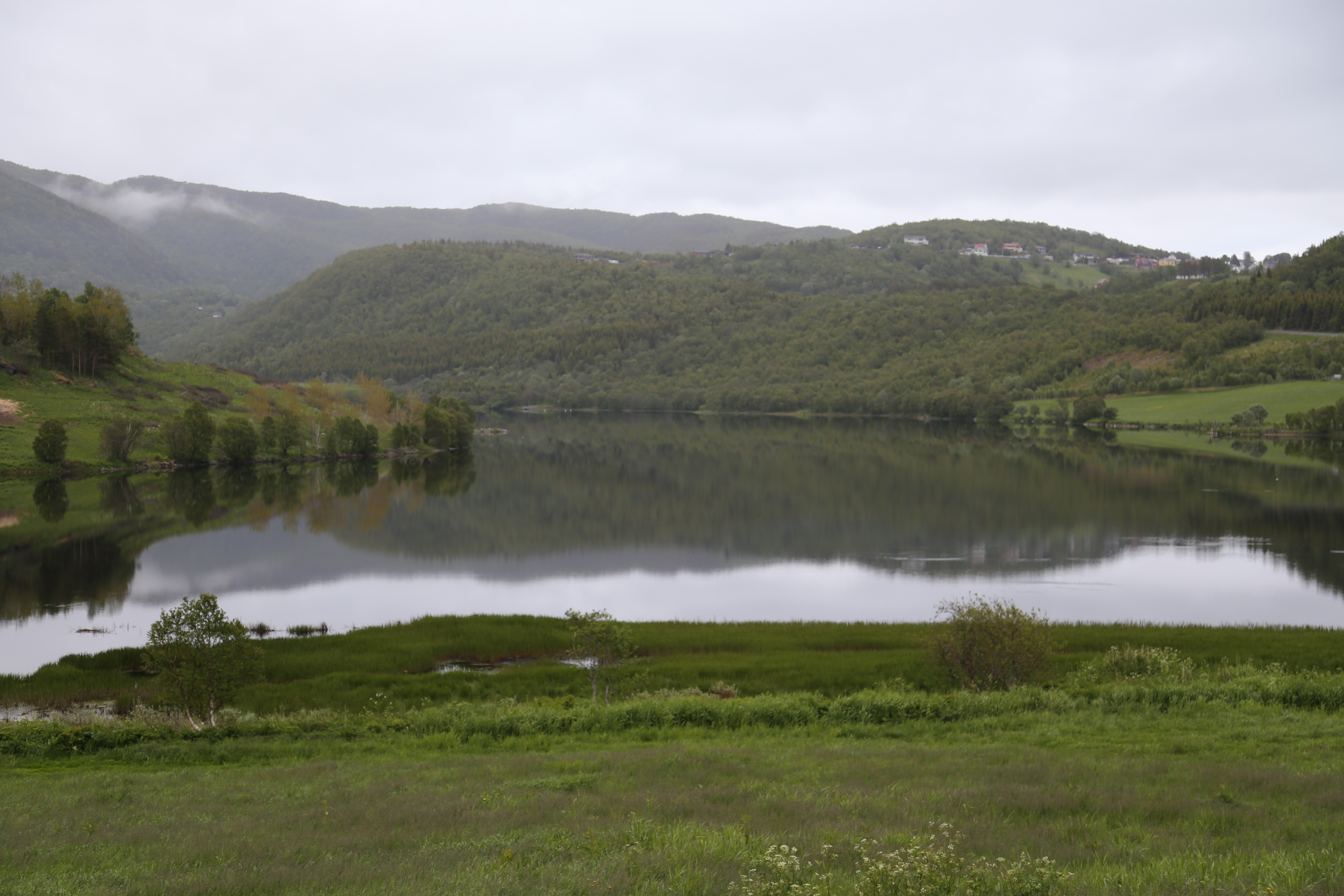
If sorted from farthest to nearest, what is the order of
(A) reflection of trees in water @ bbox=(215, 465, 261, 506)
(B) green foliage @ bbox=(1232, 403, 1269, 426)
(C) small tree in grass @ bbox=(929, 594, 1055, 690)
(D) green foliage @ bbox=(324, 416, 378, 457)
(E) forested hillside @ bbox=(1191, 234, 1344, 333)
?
(E) forested hillside @ bbox=(1191, 234, 1344, 333) < (B) green foliage @ bbox=(1232, 403, 1269, 426) < (D) green foliage @ bbox=(324, 416, 378, 457) < (A) reflection of trees in water @ bbox=(215, 465, 261, 506) < (C) small tree in grass @ bbox=(929, 594, 1055, 690)

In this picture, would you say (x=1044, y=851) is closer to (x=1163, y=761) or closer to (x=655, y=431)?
(x=1163, y=761)

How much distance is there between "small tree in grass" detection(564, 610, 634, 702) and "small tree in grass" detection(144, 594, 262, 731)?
8.44 meters

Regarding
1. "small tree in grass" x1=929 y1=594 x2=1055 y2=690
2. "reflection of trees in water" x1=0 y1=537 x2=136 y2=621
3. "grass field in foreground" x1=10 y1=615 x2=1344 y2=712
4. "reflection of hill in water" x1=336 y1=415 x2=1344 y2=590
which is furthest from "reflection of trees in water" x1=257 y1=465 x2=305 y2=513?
"small tree in grass" x1=929 y1=594 x2=1055 y2=690

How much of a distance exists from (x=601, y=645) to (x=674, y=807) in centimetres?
1485

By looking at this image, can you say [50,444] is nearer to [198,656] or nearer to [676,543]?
[676,543]

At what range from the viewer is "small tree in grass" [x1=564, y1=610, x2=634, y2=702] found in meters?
24.0

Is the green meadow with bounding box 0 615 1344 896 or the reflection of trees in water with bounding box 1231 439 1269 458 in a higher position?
the reflection of trees in water with bounding box 1231 439 1269 458

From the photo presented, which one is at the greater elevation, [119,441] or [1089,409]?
[1089,409]

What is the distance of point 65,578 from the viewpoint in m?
41.7

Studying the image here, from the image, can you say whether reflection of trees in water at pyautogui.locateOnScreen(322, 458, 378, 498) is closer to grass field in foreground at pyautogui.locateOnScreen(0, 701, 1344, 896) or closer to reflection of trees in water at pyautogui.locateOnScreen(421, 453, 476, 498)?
reflection of trees in water at pyautogui.locateOnScreen(421, 453, 476, 498)

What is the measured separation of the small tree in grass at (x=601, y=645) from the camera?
23969 mm

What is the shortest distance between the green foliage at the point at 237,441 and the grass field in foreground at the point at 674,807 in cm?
8295

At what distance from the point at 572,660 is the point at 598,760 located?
15253 millimetres

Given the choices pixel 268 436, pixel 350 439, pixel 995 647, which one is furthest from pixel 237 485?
pixel 995 647
